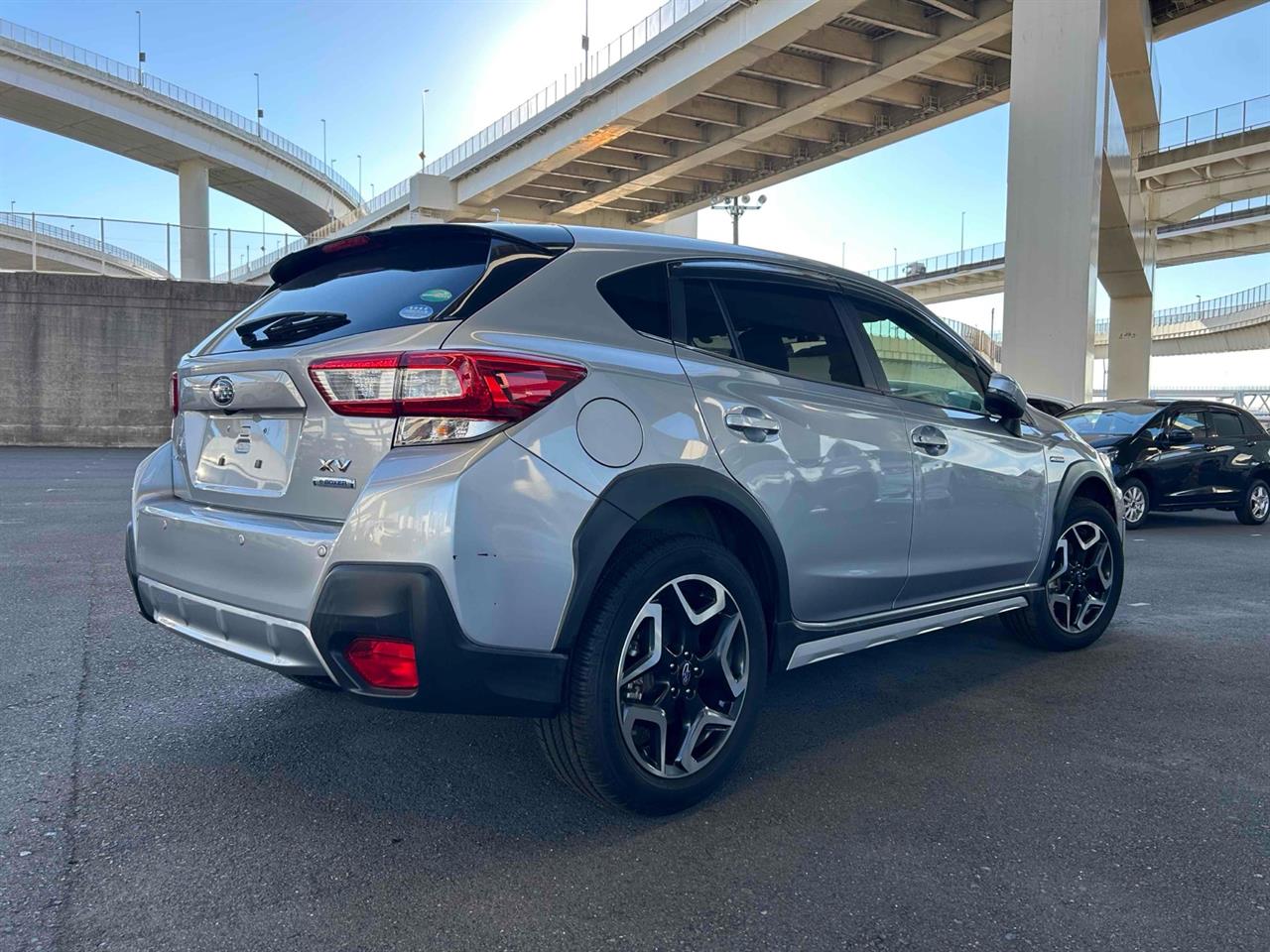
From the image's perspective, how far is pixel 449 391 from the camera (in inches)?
100.0

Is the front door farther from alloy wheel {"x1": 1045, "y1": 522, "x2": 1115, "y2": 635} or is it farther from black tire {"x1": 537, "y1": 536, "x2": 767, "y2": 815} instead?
black tire {"x1": 537, "y1": 536, "x2": 767, "y2": 815}

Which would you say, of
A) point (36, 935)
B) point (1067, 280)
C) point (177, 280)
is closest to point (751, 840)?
point (36, 935)

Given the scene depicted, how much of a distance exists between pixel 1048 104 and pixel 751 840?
20.1m

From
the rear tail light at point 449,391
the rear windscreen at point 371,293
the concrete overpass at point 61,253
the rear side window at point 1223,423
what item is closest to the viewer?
the rear tail light at point 449,391

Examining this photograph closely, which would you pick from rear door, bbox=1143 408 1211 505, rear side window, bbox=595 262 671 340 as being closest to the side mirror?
rear side window, bbox=595 262 671 340

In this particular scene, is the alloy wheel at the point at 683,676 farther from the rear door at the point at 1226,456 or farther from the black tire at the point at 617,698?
the rear door at the point at 1226,456

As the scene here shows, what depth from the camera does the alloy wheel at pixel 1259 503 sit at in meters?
11.9

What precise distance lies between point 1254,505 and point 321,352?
12.5 meters

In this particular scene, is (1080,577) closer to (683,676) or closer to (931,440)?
(931,440)

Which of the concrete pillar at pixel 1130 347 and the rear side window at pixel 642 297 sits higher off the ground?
the concrete pillar at pixel 1130 347

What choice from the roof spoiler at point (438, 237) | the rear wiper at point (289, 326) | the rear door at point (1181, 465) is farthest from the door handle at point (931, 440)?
the rear door at point (1181, 465)

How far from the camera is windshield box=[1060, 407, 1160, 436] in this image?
436 inches

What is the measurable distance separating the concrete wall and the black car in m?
19.4

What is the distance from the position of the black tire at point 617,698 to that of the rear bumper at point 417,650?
0.30ft
